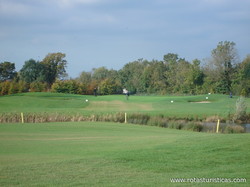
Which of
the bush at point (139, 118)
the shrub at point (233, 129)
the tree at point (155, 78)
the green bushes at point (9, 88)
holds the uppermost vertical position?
the tree at point (155, 78)

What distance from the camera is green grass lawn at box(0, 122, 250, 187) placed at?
28.6 feet

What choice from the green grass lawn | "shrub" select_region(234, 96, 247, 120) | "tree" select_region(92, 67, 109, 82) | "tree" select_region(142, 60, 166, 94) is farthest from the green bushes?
the green grass lawn

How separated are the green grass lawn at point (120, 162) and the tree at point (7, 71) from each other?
70421 millimetres

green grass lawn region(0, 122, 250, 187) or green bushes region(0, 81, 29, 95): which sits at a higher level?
green bushes region(0, 81, 29, 95)

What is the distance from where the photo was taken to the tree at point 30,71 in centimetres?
8131

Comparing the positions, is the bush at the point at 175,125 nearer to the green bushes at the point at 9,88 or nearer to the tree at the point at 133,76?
the green bushes at the point at 9,88

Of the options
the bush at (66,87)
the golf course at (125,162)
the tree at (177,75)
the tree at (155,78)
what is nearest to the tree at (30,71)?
the bush at (66,87)

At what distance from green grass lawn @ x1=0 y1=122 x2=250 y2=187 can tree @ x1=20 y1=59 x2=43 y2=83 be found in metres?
68.0

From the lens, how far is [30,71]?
81875 mm

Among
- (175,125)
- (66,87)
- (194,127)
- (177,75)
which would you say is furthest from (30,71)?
(194,127)

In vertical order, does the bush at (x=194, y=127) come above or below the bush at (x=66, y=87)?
below

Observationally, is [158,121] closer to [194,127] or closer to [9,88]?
[194,127]

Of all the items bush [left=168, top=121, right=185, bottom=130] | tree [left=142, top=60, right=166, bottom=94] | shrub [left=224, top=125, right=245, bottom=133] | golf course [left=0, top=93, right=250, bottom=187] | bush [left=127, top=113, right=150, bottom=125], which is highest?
tree [left=142, top=60, right=166, bottom=94]

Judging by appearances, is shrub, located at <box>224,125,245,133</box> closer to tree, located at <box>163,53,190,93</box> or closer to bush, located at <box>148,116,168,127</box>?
bush, located at <box>148,116,168,127</box>
